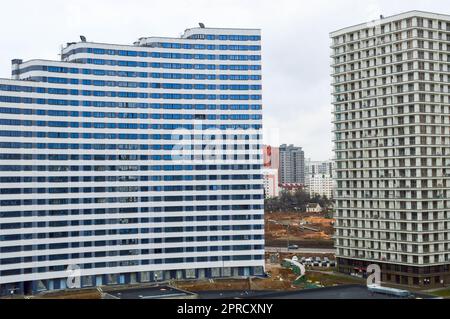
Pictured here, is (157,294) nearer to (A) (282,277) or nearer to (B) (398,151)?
(A) (282,277)

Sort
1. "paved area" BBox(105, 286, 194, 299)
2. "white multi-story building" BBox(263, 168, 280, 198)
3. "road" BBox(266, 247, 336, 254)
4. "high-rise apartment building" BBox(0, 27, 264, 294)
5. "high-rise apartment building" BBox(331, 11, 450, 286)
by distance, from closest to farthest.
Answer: "paved area" BBox(105, 286, 194, 299), "high-rise apartment building" BBox(331, 11, 450, 286), "high-rise apartment building" BBox(0, 27, 264, 294), "road" BBox(266, 247, 336, 254), "white multi-story building" BBox(263, 168, 280, 198)

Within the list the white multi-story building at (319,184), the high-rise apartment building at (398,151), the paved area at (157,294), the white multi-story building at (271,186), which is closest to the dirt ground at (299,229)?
the white multi-story building at (271,186)

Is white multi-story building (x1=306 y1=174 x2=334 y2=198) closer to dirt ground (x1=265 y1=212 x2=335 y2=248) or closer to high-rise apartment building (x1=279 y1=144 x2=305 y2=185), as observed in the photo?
high-rise apartment building (x1=279 y1=144 x2=305 y2=185)

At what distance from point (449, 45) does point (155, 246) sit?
23.8 meters

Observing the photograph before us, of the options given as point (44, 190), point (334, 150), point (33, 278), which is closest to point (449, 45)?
point (334, 150)

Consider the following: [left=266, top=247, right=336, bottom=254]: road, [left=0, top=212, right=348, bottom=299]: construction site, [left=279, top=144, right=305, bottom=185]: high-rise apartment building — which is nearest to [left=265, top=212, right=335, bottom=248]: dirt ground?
[left=0, top=212, right=348, bottom=299]: construction site

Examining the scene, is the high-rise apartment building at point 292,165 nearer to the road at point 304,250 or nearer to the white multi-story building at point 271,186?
the white multi-story building at point 271,186

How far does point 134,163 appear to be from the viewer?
3584 centimetres

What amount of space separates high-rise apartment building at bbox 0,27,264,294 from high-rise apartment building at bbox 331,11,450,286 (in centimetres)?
684

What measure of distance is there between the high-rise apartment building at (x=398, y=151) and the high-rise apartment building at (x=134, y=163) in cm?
684

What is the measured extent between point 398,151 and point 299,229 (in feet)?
93.5

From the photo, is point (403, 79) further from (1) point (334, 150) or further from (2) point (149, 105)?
(2) point (149, 105)

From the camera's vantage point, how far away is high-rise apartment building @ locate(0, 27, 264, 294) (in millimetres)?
32625

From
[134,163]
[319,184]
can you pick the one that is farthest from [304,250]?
[319,184]
